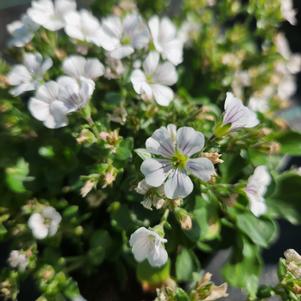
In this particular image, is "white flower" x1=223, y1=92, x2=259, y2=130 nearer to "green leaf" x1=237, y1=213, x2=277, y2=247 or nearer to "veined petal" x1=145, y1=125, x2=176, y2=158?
"veined petal" x1=145, y1=125, x2=176, y2=158

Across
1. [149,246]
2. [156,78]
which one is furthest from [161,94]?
[149,246]

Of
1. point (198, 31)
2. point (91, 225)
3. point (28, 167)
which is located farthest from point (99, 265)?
point (198, 31)

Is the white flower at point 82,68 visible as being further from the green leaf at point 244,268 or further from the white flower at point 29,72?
the green leaf at point 244,268

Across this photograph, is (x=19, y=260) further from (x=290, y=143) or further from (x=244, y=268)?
(x=290, y=143)

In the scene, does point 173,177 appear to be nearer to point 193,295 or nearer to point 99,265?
point 193,295

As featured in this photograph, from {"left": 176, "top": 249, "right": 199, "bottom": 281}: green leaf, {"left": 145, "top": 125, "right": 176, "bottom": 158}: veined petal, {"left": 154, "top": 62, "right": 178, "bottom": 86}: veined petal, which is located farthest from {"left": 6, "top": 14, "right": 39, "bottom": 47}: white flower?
{"left": 176, "top": 249, "right": 199, "bottom": 281}: green leaf
